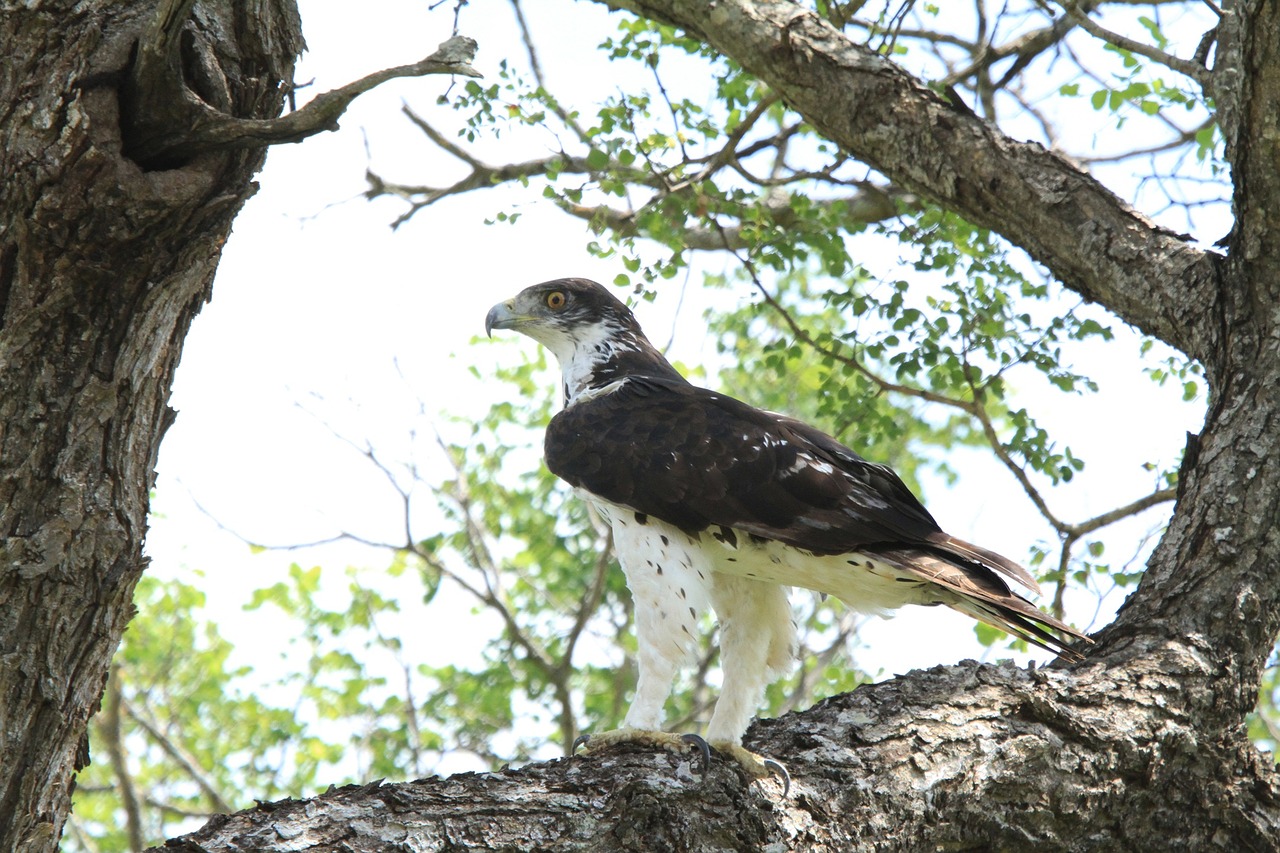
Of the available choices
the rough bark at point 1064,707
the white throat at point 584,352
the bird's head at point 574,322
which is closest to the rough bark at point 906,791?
the rough bark at point 1064,707

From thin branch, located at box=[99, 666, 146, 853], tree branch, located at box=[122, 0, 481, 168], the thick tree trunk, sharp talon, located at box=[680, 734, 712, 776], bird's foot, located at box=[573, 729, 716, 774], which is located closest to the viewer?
the thick tree trunk

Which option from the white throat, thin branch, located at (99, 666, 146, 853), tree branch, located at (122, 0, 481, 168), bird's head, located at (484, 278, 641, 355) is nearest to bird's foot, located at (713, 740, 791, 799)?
tree branch, located at (122, 0, 481, 168)

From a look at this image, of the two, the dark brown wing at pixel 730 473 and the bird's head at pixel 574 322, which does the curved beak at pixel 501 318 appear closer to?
the bird's head at pixel 574 322

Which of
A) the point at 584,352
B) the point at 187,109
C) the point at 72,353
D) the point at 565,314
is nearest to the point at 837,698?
the point at 584,352

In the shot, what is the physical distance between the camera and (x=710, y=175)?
6691mm

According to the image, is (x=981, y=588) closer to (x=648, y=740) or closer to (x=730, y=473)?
(x=730, y=473)

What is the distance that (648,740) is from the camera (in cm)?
398

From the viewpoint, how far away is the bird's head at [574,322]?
5883mm

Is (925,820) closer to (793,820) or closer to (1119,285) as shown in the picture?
(793,820)

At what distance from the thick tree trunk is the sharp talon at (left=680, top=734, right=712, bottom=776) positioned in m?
1.73

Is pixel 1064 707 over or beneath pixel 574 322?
beneath

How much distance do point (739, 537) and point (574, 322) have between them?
72.9 inches

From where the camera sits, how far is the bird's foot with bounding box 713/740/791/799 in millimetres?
3643

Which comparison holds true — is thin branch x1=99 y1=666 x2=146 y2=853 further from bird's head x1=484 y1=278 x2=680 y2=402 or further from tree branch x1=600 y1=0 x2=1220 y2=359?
tree branch x1=600 y1=0 x2=1220 y2=359
